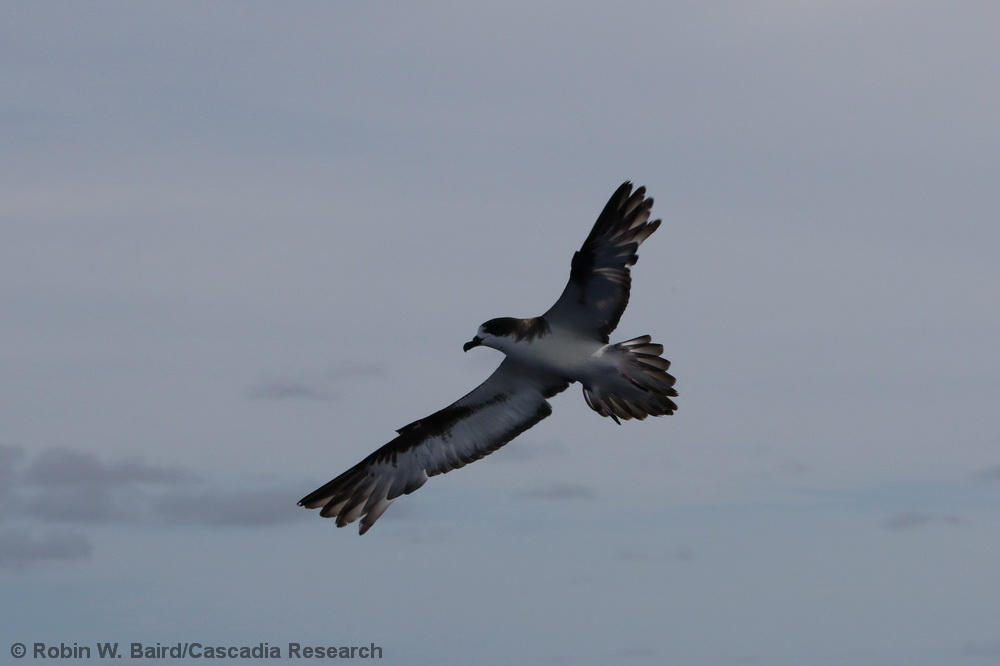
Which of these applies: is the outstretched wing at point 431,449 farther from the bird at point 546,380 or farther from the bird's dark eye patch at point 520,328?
the bird's dark eye patch at point 520,328

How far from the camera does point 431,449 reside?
1975 centimetres

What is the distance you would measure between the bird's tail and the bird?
1cm

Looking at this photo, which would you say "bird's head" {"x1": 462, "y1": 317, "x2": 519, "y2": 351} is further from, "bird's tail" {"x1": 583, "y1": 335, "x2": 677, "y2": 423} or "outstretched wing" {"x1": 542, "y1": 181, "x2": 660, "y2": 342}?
"bird's tail" {"x1": 583, "y1": 335, "x2": 677, "y2": 423}

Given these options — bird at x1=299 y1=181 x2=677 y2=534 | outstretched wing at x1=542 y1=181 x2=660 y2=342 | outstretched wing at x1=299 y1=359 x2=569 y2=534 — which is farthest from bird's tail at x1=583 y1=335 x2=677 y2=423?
outstretched wing at x1=299 y1=359 x2=569 y2=534

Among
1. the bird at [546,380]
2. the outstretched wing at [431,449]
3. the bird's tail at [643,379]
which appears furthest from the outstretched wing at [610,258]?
the outstretched wing at [431,449]

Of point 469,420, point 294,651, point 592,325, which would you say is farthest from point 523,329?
point 294,651

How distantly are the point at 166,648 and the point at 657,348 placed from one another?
27.4 ft

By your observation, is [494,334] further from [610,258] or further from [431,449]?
[431,449]

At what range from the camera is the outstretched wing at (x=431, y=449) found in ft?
63.7

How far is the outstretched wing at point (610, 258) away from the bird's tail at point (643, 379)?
647 millimetres

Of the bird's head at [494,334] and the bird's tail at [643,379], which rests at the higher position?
the bird's head at [494,334]

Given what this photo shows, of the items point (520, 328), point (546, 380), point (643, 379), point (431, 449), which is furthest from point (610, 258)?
point (431, 449)

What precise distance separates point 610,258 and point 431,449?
453cm

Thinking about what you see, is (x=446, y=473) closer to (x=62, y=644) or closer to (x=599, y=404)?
(x=599, y=404)
